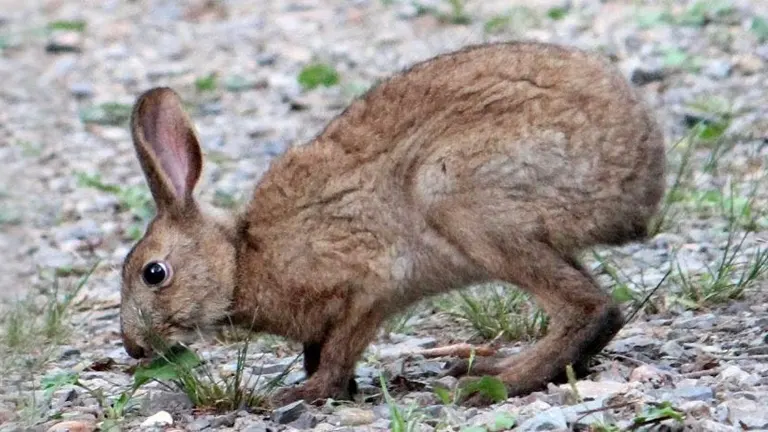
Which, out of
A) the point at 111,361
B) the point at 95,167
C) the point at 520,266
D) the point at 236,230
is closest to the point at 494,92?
the point at 520,266

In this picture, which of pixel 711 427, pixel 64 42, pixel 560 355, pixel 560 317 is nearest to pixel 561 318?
pixel 560 317

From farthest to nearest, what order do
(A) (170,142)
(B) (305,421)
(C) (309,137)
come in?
(C) (309,137) < (A) (170,142) < (B) (305,421)

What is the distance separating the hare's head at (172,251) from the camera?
6496 mm

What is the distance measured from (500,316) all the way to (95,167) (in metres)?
4.87

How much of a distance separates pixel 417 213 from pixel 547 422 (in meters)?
1.34

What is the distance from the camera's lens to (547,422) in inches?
203

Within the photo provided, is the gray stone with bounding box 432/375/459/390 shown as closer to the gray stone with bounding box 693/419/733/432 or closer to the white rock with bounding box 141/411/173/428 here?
the white rock with bounding box 141/411/173/428

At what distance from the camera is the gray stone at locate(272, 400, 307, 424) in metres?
5.83

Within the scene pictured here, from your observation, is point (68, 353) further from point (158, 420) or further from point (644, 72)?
point (644, 72)

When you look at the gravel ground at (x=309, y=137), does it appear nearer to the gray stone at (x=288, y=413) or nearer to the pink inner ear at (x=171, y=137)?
the gray stone at (x=288, y=413)

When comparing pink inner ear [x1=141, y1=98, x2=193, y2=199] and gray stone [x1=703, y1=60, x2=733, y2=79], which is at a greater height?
gray stone [x1=703, y1=60, x2=733, y2=79]

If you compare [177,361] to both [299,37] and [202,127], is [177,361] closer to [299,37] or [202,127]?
[202,127]

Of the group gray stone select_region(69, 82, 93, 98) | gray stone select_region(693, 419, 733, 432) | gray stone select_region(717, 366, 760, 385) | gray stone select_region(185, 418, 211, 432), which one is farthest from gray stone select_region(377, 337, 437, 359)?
gray stone select_region(69, 82, 93, 98)

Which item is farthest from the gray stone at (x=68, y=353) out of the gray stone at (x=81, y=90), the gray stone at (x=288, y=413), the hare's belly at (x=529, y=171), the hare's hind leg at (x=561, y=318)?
the gray stone at (x=81, y=90)
